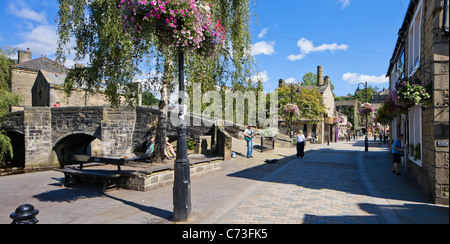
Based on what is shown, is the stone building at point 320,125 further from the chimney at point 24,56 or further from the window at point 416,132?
the chimney at point 24,56

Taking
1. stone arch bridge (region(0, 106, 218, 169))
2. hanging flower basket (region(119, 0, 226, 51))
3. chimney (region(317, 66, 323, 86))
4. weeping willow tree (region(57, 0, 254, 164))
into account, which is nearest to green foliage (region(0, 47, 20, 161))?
stone arch bridge (region(0, 106, 218, 169))

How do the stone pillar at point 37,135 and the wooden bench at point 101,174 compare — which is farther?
the stone pillar at point 37,135

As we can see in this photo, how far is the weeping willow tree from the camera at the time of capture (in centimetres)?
530

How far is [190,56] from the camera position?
22.1 feet

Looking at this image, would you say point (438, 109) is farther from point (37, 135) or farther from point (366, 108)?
point (37, 135)

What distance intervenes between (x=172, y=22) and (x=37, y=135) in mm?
16318

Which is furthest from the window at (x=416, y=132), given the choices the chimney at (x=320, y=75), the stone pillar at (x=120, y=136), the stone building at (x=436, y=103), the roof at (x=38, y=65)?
the roof at (x=38, y=65)

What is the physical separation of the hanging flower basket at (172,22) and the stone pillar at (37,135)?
14.9 m

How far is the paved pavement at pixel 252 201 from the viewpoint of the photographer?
510 cm

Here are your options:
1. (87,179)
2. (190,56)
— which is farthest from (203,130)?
(190,56)

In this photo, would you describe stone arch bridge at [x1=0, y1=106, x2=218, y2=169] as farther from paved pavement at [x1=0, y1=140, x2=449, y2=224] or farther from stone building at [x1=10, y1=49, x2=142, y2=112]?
paved pavement at [x1=0, y1=140, x2=449, y2=224]

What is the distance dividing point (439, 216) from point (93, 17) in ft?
29.0

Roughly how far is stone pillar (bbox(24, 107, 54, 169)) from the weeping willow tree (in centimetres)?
1225
